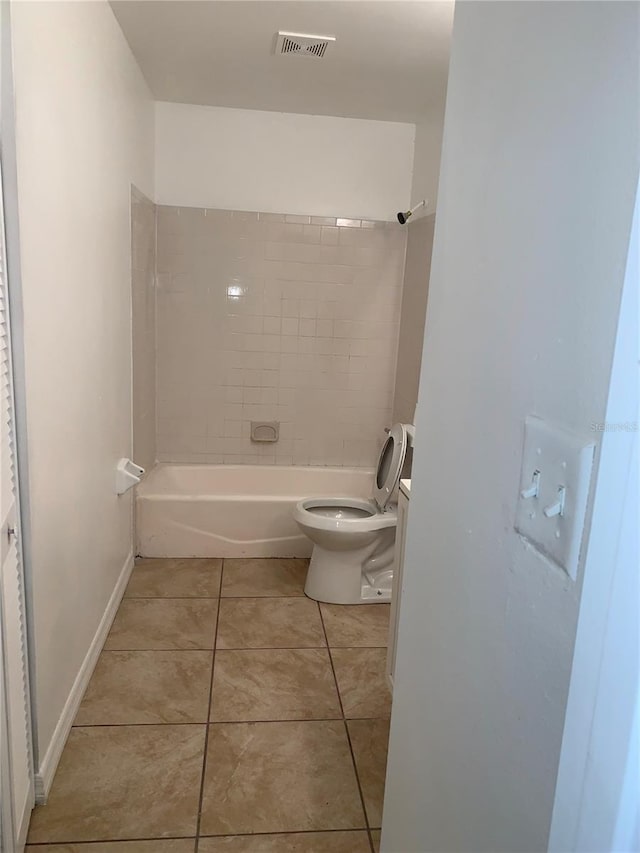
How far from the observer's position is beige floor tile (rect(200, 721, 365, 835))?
1.68m

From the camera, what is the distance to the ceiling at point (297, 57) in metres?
2.28

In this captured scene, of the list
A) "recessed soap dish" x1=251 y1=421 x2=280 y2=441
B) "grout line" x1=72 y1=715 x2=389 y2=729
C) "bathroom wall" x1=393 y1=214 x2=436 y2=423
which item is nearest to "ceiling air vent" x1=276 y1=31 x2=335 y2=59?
"bathroom wall" x1=393 y1=214 x2=436 y2=423

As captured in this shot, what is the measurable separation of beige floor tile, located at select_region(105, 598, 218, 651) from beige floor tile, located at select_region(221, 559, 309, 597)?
0.61ft

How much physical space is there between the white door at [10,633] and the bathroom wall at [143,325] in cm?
161

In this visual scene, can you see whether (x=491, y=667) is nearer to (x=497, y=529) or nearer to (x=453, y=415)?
(x=497, y=529)

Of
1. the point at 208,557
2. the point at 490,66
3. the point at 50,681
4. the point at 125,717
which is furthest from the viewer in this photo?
the point at 208,557

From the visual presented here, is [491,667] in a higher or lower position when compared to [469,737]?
higher

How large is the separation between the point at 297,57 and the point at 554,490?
8.78ft

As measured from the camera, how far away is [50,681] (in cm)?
176

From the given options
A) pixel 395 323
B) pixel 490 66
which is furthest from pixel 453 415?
pixel 395 323

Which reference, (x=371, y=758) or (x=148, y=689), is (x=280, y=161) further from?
(x=371, y=758)

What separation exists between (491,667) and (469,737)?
13 centimetres

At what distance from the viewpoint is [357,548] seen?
9.52 feet

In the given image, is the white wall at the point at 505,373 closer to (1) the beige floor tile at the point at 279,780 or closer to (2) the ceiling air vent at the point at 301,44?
(1) the beige floor tile at the point at 279,780
